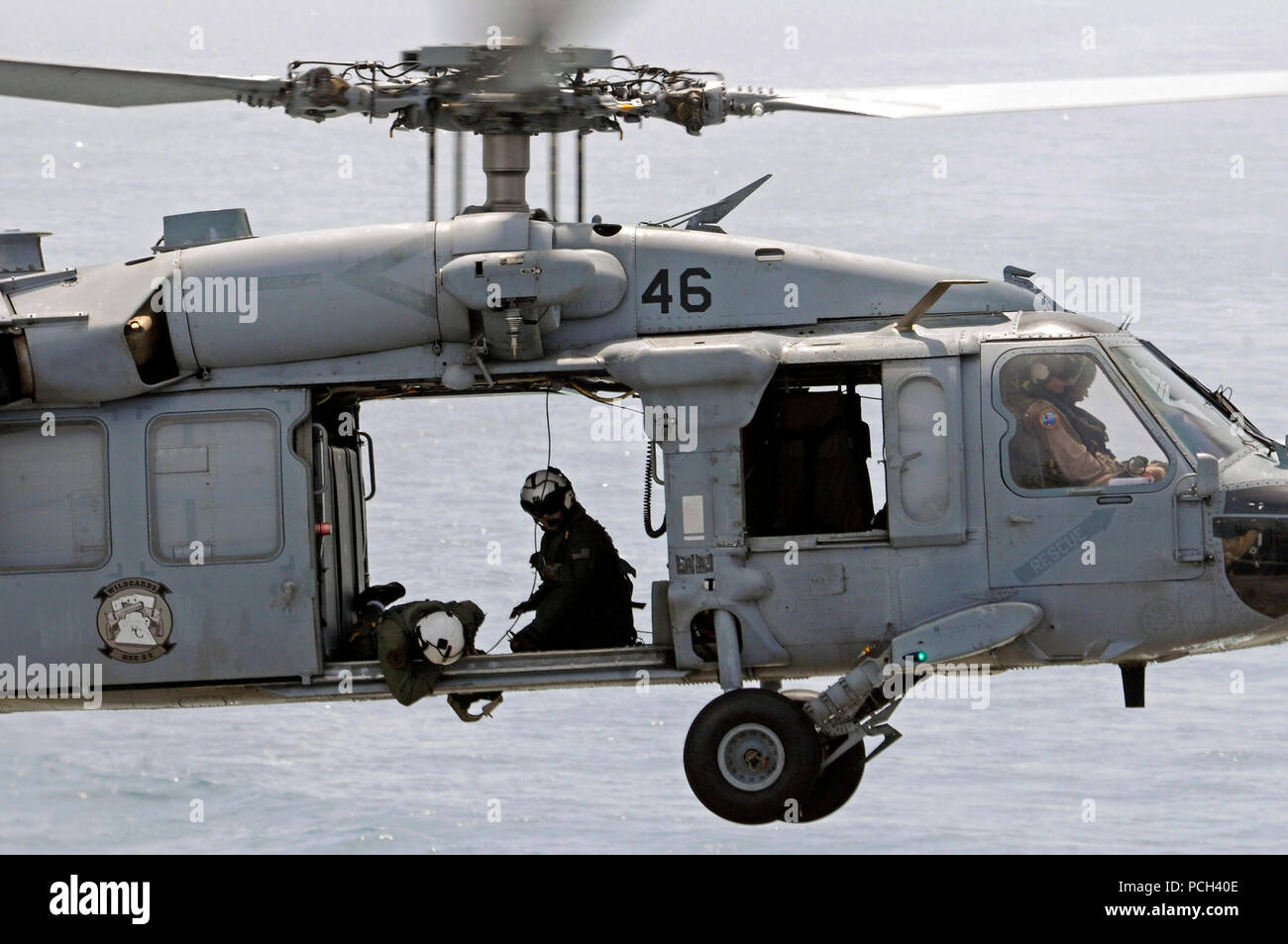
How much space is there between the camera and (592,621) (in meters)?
13.4

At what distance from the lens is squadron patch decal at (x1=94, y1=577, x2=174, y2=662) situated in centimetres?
1308

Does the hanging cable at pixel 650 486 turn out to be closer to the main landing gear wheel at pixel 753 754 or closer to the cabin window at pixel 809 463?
the cabin window at pixel 809 463

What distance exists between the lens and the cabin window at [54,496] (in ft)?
43.0

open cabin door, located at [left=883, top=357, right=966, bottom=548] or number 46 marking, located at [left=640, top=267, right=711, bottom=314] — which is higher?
number 46 marking, located at [left=640, top=267, right=711, bottom=314]

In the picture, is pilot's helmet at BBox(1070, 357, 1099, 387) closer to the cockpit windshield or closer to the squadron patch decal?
the cockpit windshield

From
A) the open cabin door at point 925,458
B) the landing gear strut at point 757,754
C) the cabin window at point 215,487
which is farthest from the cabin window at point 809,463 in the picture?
the cabin window at point 215,487

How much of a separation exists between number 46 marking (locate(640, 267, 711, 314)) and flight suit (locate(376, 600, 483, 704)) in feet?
6.30

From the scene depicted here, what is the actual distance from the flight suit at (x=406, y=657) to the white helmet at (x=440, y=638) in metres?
0.05

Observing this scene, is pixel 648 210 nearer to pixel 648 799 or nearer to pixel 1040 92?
pixel 648 799

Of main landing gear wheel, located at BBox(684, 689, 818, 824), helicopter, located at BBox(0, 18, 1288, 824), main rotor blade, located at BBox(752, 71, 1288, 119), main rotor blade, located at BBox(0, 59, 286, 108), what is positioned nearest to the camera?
main rotor blade, located at BBox(752, 71, 1288, 119)

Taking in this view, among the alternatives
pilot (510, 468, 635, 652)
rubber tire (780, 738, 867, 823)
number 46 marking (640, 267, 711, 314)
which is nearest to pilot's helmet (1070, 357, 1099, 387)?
number 46 marking (640, 267, 711, 314)

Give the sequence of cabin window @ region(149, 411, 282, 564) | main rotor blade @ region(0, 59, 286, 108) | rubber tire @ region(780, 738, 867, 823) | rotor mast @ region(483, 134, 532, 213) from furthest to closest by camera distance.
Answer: rubber tire @ region(780, 738, 867, 823)
rotor mast @ region(483, 134, 532, 213)
cabin window @ region(149, 411, 282, 564)
main rotor blade @ region(0, 59, 286, 108)

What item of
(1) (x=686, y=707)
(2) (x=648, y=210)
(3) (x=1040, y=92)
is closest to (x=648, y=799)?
(1) (x=686, y=707)

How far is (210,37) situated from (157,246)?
274 inches
